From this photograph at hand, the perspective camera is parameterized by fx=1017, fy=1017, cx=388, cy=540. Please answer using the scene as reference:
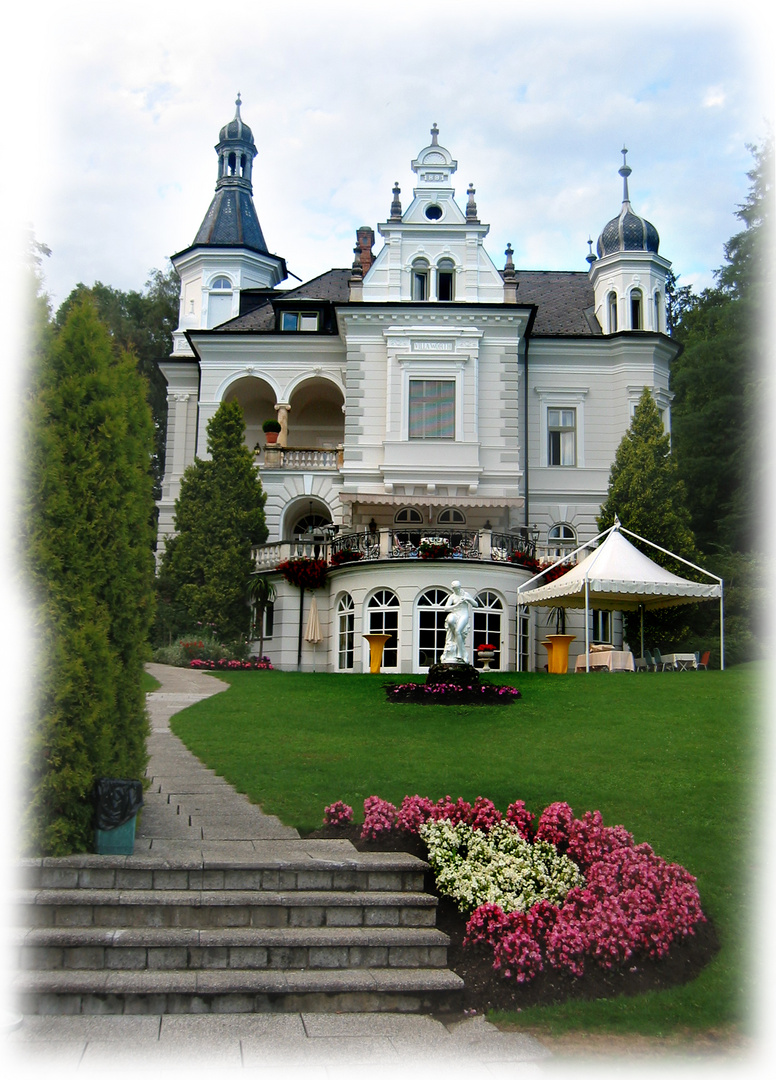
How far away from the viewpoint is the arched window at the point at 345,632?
31.1m

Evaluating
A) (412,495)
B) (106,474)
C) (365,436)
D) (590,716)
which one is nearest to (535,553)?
(412,495)

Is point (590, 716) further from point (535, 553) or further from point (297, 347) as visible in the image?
point (297, 347)

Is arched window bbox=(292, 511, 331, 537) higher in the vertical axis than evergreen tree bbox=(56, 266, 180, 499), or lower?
lower

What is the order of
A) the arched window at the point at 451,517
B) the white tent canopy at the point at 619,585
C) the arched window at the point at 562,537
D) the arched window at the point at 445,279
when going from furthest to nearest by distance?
the arched window at the point at 445,279 → the arched window at the point at 562,537 → the arched window at the point at 451,517 → the white tent canopy at the point at 619,585

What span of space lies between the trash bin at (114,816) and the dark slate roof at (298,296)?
32435 mm

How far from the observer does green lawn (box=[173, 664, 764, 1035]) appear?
8688 mm

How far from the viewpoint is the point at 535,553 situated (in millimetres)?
33594

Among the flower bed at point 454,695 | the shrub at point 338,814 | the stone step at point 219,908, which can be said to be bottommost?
the stone step at point 219,908

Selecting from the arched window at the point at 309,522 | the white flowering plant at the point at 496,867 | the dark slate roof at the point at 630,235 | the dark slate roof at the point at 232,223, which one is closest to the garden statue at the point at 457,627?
the white flowering plant at the point at 496,867

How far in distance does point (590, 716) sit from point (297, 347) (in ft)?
82.6

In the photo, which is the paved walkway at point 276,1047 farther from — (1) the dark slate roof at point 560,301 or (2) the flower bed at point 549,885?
(1) the dark slate roof at point 560,301

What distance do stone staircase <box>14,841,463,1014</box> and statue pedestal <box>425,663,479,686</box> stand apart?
474 inches

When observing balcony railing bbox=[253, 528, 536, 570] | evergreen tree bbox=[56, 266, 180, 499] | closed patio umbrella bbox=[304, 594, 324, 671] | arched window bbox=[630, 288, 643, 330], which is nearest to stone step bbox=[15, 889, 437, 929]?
balcony railing bbox=[253, 528, 536, 570]

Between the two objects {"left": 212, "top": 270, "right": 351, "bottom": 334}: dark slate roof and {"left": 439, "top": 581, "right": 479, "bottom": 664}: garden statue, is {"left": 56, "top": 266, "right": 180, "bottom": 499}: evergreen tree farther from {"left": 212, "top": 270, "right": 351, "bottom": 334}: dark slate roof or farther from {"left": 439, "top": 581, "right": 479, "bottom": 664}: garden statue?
{"left": 439, "top": 581, "right": 479, "bottom": 664}: garden statue
